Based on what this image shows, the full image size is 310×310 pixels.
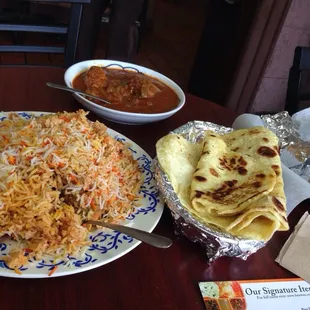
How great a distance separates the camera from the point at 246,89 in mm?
2947

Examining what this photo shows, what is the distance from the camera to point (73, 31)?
5.09ft

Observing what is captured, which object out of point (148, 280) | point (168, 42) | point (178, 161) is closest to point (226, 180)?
point (178, 161)

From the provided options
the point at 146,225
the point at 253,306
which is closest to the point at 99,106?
the point at 146,225

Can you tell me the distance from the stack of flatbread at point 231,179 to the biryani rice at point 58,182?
0.39ft

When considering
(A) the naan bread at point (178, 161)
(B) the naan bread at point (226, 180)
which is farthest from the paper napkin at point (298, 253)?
(A) the naan bread at point (178, 161)

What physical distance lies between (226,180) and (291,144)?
0.47 m

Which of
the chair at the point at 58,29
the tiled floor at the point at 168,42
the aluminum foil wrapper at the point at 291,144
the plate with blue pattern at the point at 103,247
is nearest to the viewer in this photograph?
the plate with blue pattern at the point at 103,247

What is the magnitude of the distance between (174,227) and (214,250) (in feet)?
0.37

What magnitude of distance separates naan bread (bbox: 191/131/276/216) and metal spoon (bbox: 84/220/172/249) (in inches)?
5.4

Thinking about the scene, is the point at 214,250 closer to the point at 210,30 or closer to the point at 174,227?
the point at 174,227

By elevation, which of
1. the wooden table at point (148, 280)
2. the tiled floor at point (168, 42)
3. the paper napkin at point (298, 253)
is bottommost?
the tiled floor at point (168, 42)

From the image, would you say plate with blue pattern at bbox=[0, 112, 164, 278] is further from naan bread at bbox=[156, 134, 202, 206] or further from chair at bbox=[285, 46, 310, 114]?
chair at bbox=[285, 46, 310, 114]

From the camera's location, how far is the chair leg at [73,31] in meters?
1.51

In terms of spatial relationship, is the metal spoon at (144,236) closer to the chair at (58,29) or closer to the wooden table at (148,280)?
the wooden table at (148,280)
